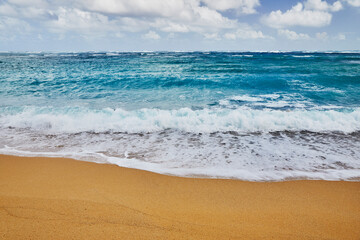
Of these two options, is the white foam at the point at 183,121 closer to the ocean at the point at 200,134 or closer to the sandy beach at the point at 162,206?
the ocean at the point at 200,134

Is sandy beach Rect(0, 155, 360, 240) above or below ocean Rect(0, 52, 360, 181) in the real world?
below

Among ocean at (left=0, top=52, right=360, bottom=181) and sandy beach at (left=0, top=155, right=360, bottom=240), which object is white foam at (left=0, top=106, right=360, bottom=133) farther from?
sandy beach at (left=0, top=155, right=360, bottom=240)

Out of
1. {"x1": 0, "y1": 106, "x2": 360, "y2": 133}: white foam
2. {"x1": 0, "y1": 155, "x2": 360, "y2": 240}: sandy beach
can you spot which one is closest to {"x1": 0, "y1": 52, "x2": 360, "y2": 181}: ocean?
{"x1": 0, "y1": 106, "x2": 360, "y2": 133}: white foam

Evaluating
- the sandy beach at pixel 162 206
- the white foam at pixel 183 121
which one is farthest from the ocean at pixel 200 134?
the sandy beach at pixel 162 206

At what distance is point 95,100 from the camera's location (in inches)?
420

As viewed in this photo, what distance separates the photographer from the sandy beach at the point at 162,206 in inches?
96.7

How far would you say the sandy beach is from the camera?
8.06 ft

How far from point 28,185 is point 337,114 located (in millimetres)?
8944

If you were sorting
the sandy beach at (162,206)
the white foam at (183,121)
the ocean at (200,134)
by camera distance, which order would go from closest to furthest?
the sandy beach at (162,206) < the ocean at (200,134) < the white foam at (183,121)

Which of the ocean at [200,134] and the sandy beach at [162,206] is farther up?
the ocean at [200,134]

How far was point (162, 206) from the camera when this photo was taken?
2959 millimetres

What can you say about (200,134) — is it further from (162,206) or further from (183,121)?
(162,206)

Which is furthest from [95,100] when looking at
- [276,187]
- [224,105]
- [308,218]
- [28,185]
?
[308,218]

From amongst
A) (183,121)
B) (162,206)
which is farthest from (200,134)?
(162,206)
